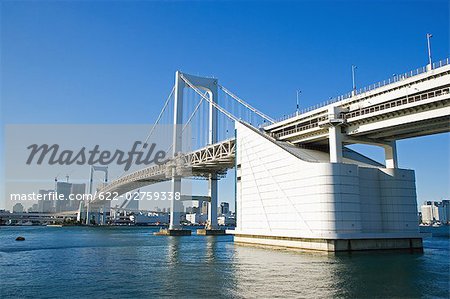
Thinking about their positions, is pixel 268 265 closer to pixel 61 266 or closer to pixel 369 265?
pixel 369 265

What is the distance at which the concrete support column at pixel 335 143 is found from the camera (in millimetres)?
31875

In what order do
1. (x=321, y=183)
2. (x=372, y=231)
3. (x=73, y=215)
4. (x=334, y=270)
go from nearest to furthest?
(x=334, y=270) → (x=321, y=183) → (x=372, y=231) → (x=73, y=215)

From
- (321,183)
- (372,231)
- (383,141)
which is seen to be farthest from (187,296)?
(383,141)

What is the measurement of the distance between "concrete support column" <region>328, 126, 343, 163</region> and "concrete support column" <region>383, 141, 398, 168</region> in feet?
17.3

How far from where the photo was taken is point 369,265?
22734 mm

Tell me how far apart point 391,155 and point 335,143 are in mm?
6221

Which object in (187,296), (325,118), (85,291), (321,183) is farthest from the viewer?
(325,118)

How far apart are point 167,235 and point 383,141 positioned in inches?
1493

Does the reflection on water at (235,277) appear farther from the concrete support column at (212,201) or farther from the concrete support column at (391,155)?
the concrete support column at (212,201)

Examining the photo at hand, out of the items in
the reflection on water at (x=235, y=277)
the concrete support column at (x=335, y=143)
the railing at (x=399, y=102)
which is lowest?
the reflection on water at (x=235, y=277)

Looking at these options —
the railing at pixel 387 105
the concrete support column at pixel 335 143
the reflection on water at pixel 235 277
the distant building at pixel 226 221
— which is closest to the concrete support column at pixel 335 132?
the concrete support column at pixel 335 143

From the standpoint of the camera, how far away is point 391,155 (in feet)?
114

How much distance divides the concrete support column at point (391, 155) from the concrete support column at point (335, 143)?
5.28 metres

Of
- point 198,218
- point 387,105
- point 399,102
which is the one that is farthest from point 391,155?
point 198,218
